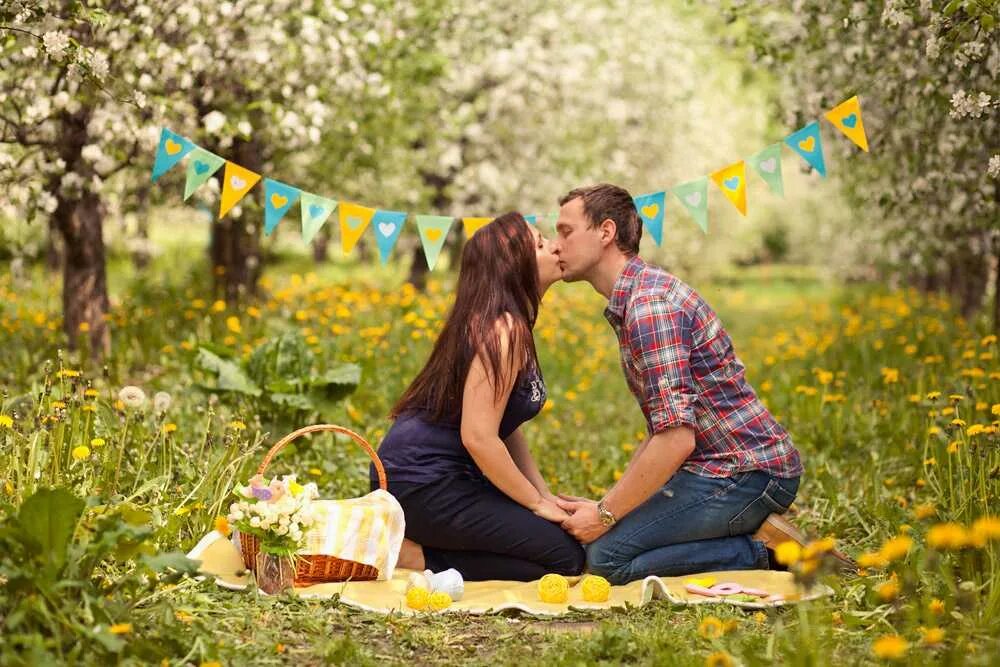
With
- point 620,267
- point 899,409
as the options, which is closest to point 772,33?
point 899,409

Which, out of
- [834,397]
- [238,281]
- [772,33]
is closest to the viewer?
[834,397]

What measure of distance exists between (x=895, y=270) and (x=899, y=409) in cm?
942

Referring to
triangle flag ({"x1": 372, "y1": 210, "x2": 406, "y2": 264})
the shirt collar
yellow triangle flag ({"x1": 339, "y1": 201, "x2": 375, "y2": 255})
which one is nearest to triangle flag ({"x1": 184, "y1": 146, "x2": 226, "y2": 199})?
yellow triangle flag ({"x1": 339, "y1": 201, "x2": 375, "y2": 255})

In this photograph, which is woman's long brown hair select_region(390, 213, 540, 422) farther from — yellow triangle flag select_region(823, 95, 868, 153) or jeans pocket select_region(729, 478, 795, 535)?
yellow triangle flag select_region(823, 95, 868, 153)

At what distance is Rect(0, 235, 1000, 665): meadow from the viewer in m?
2.91

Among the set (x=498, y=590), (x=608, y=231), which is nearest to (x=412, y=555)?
(x=498, y=590)

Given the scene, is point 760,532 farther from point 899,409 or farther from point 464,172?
point 464,172

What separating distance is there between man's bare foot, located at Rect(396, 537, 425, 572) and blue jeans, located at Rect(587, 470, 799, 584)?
0.65 metres

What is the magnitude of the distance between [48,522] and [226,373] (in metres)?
2.72

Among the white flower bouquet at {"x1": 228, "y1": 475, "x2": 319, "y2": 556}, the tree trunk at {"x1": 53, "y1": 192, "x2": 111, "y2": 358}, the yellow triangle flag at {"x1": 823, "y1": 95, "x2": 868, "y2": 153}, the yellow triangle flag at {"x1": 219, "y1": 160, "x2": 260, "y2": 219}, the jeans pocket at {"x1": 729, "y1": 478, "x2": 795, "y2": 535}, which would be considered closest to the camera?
the white flower bouquet at {"x1": 228, "y1": 475, "x2": 319, "y2": 556}

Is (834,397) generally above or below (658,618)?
above

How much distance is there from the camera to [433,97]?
9.87m

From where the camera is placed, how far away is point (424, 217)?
19.0 feet

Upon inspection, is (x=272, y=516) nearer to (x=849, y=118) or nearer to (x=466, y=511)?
(x=466, y=511)
